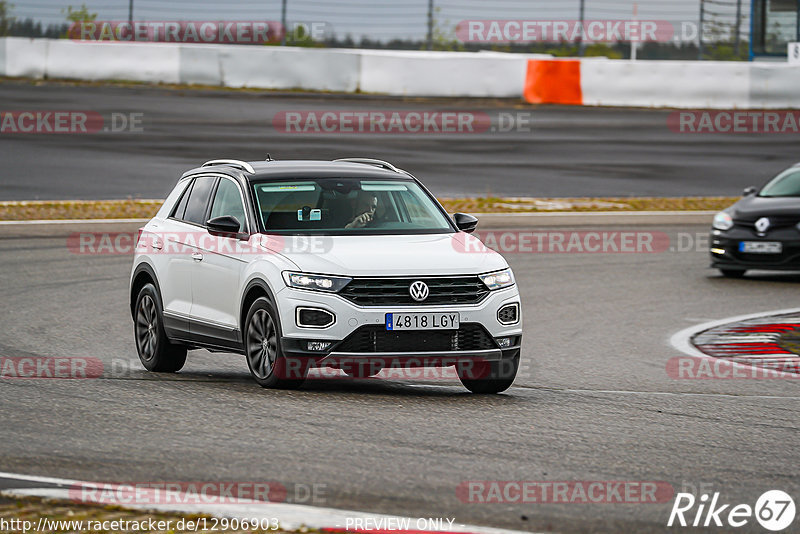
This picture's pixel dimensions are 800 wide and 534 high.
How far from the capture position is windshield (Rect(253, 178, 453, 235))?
9.91 meters

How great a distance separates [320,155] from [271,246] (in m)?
17.1

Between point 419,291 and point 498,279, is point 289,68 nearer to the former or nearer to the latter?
point 498,279

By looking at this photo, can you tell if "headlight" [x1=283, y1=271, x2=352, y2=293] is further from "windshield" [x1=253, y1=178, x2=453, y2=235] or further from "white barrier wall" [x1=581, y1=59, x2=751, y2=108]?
"white barrier wall" [x1=581, y1=59, x2=751, y2=108]

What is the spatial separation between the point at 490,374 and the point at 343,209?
1583 millimetres

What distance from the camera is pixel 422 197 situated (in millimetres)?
10453

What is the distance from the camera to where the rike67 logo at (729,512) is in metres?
6.06

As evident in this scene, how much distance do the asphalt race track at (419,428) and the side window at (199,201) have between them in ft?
3.91

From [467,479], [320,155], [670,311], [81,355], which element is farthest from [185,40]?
[467,479]

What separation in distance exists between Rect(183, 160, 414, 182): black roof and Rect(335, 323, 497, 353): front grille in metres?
1.71

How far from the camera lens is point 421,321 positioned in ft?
29.5

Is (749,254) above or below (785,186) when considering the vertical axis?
below

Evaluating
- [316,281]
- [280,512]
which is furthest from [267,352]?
[280,512]

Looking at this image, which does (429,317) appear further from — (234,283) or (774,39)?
(774,39)

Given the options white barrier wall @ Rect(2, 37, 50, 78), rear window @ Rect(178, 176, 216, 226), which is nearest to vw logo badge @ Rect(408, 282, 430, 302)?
rear window @ Rect(178, 176, 216, 226)
